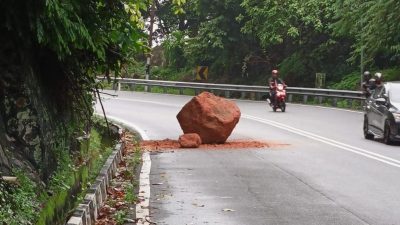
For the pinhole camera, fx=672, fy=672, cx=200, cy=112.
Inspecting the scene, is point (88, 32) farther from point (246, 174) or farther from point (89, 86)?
point (246, 174)

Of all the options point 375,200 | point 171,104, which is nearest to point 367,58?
point 171,104

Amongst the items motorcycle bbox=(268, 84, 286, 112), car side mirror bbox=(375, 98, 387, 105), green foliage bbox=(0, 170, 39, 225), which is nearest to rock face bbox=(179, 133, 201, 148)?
car side mirror bbox=(375, 98, 387, 105)

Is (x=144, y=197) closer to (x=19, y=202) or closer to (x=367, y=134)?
(x=19, y=202)

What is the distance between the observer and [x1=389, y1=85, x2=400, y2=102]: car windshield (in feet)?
55.7

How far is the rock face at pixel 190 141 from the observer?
15492mm

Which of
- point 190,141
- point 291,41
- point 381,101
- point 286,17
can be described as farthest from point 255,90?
point 190,141

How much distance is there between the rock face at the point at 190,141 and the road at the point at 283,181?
618 mm

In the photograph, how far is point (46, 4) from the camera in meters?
6.62

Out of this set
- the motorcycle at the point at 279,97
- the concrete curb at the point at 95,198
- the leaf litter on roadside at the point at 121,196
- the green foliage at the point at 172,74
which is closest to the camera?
the concrete curb at the point at 95,198

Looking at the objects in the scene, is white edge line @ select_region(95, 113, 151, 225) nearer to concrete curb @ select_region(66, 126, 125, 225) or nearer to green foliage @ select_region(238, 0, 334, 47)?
concrete curb @ select_region(66, 126, 125, 225)

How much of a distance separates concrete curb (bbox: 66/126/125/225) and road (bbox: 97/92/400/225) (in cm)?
67

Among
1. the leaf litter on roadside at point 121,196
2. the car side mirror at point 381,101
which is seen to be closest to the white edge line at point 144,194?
the leaf litter on roadside at point 121,196

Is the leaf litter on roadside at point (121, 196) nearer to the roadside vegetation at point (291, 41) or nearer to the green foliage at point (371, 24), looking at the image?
the green foliage at point (371, 24)

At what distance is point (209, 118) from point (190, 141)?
858 millimetres
